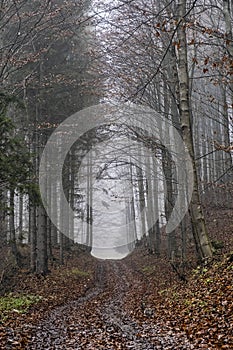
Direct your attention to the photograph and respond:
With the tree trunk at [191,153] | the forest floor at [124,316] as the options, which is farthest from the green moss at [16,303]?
the tree trunk at [191,153]

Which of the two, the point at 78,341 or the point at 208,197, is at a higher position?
the point at 208,197

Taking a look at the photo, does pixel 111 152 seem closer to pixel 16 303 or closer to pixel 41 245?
pixel 41 245

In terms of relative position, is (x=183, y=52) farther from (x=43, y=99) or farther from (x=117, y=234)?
(x=117, y=234)

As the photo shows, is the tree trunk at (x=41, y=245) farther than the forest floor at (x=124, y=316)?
Yes

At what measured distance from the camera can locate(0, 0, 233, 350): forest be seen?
27.6 ft

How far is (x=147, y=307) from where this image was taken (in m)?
11.2

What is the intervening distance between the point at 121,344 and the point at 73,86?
15244 millimetres

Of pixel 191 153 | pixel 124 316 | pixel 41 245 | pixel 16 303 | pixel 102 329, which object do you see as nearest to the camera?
pixel 102 329

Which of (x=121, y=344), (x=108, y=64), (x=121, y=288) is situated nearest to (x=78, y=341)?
(x=121, y=344)

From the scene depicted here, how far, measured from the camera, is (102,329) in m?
8.95

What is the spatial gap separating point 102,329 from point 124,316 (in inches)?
69.3

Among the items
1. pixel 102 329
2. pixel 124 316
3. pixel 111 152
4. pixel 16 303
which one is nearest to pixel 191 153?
pixel 124 316

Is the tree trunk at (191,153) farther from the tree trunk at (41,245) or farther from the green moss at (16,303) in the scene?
the tree trunk at (41,245)

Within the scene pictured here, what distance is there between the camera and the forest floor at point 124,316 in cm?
711
